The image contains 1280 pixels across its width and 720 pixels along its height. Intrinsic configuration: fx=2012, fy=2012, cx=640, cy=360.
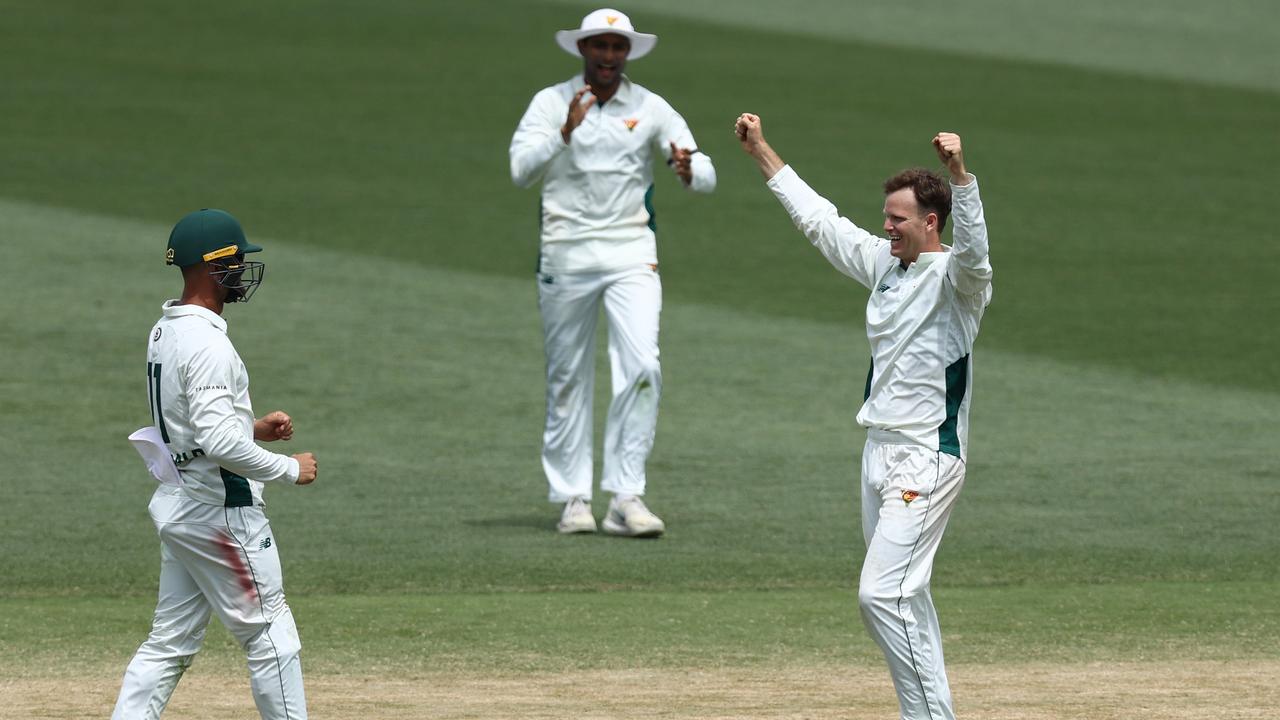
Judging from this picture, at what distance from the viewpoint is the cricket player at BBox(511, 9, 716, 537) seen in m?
10.5

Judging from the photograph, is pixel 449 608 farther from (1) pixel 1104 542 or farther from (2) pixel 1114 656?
(1) pixel 1104 542

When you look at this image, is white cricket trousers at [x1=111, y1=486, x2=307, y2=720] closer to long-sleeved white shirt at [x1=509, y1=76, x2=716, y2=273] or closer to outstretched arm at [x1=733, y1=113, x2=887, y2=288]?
outstretched arm at [x1=733, y1=113, x2=887, y2=288]

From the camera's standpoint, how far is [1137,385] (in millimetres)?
14898

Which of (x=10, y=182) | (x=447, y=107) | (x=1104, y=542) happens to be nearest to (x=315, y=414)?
(x=1104, y=542)

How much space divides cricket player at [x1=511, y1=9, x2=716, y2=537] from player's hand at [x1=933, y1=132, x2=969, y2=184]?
164 inches

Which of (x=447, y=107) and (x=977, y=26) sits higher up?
(x=977, y=26)

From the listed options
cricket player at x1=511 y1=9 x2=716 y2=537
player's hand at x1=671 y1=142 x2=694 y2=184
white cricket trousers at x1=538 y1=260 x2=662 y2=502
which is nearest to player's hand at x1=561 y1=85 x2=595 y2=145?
cricket player at x1=511 y1=9 x2=716 y2=537

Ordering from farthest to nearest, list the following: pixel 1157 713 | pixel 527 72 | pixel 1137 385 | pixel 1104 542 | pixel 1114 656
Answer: pixel 527 72, pixel 1137 385, pixel 1104 542, pixel 1114 656, pixel 1157 713

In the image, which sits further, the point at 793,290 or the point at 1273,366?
the point at 793,290

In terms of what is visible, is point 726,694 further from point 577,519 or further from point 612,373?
point 612,373

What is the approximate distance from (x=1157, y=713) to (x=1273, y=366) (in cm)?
859

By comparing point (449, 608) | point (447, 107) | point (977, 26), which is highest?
point (977, 26)

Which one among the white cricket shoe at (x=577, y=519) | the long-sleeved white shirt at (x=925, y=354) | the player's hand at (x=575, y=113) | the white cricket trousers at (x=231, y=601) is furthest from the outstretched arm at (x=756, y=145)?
the white cricket shoe at (x=577, y=519)

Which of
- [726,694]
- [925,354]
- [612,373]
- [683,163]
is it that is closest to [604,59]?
[683,163]
